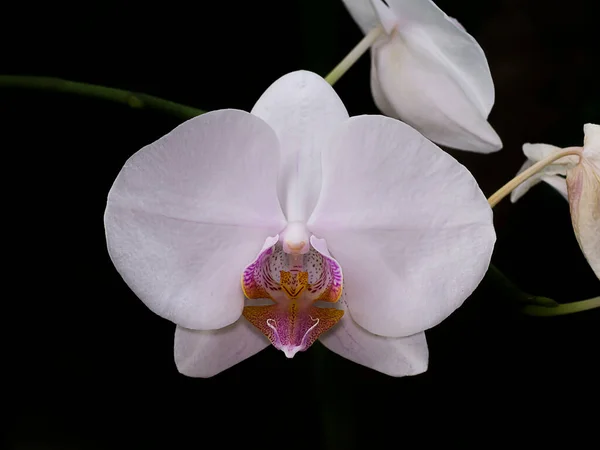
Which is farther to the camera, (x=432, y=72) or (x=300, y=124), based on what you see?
(x=432, y=72)

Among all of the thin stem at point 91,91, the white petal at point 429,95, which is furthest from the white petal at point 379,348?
the thin stem at point 91,91

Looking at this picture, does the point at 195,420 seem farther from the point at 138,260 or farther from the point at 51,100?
the point at 138,260

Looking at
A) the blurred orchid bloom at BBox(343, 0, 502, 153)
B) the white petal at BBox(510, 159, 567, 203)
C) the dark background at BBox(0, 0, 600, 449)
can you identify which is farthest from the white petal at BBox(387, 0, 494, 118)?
the dark background at BBox(0, 0, 600, 449)

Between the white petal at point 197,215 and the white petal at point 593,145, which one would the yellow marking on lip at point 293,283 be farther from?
the white petal at point 593,145

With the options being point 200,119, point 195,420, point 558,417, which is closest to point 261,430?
point 195,420

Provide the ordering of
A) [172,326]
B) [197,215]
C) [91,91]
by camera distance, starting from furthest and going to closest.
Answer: [172,326]
[91,91]
[197,215]

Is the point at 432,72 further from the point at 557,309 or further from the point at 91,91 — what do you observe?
the point at 91,91

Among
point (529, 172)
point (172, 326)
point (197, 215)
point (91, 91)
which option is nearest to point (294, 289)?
point (197, 215)
